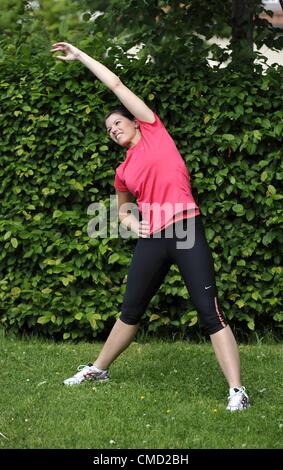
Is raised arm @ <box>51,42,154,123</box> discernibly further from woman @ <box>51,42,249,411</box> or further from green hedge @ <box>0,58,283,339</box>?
green hedge @ <box>0,58,283,339</box>

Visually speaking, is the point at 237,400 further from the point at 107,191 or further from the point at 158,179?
the point at 107,191

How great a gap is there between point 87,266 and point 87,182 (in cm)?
70

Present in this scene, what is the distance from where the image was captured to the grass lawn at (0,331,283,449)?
4555 millimetres

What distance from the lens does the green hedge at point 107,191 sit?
22.1 ft

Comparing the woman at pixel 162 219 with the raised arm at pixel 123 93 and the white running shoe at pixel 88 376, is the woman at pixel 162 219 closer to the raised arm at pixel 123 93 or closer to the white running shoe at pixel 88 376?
the raised arm at pixel 123 93

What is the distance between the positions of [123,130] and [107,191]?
184 cm

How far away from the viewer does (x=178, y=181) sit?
5.12m

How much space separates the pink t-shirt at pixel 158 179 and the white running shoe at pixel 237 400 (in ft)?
3.52

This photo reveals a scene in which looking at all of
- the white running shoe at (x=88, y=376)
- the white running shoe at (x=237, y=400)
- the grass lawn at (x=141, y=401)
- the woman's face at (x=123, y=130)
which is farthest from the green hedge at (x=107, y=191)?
the white running shoe at (x=237, y=400)

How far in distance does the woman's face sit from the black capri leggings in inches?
A: 24.1

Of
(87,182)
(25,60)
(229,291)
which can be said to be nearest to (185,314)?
(229,291)

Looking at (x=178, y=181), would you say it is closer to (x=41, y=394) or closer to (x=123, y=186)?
(x=123, y=186)

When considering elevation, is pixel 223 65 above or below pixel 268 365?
above

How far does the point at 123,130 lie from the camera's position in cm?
526
